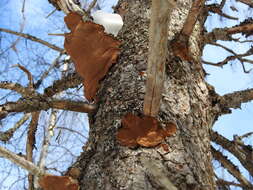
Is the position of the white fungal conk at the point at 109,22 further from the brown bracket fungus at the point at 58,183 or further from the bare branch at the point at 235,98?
the brown bracket fungus at the point at 58,183

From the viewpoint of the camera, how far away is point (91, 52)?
145 cm

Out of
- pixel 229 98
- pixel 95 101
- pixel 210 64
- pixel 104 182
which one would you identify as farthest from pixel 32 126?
pixel 210 64

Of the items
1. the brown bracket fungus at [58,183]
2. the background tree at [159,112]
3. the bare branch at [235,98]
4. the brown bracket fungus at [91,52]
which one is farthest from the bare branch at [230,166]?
the brown bracket fungus at [58,183]

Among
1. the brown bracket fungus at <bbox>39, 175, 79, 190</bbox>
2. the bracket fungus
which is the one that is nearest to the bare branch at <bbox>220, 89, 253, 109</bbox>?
the bracket fungus

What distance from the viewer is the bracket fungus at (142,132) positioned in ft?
3.63

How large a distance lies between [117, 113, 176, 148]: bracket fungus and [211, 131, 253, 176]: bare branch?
0.61 m

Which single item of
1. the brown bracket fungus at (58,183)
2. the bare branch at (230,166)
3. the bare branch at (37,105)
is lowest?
the brown bracket fungus at (58,183)

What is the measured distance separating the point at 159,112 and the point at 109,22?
77 cm

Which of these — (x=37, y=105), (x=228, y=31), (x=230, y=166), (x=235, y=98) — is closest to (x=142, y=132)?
(x=37, y=105)

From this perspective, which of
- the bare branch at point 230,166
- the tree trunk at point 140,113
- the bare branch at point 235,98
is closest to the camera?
the tree trunk at point 140,113

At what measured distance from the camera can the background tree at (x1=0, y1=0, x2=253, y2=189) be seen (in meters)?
1.05

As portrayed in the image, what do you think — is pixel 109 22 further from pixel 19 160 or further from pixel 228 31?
pixel 19 160

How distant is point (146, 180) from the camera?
992mm

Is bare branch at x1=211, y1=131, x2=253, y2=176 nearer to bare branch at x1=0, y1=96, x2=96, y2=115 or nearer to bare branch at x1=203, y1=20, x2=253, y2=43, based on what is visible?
bare branch at x1=203, y1=20, x2=253, y2=43
